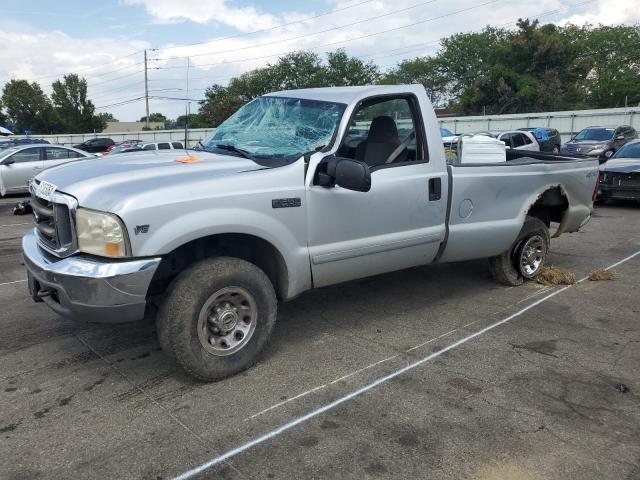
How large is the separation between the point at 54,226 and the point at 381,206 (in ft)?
7.69

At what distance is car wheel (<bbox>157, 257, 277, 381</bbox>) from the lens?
3533mm

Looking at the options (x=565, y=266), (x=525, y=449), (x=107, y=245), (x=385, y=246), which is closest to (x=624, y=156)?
(x=565, y=266)

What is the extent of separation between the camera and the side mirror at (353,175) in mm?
3752

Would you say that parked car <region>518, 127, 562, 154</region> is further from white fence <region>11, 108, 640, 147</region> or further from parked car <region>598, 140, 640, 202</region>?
parked car <region>598, 140, 640, 202</region>

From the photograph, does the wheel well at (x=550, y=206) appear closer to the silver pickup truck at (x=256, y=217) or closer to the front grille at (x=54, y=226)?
the silver pickup truck at (x=256, y=217)

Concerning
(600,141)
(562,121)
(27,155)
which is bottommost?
(27,155)

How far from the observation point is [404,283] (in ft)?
20.4

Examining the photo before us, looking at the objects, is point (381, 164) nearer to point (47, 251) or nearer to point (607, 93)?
point (47, 251)

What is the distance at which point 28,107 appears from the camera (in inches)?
2611

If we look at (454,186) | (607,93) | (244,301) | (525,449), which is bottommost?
(525,449)

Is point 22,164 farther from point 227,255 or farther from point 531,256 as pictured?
point 531,256

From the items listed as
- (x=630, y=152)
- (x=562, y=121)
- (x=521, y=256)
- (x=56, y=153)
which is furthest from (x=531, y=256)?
(x=562, y=121)

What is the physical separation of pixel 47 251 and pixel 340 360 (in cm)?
218

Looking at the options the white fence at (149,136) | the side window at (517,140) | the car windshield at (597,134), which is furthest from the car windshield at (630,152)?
the white fence at (149,136)
